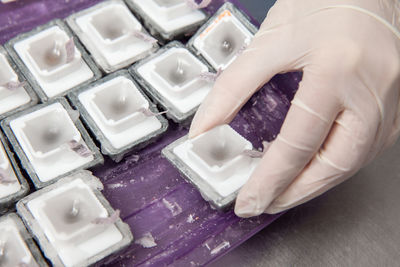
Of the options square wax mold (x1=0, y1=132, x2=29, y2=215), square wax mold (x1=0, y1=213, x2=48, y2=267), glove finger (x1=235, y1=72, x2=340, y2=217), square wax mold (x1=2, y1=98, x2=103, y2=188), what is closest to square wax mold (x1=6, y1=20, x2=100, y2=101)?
square wax mold (x1=2, y1=98, x2=103, y2=188)

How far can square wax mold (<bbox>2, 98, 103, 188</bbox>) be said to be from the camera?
71.9 inches

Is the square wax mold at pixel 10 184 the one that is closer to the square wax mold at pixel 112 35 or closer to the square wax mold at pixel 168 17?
the square wax mold at pixel 112 35

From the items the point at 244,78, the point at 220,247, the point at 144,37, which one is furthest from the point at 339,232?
the point at 144,37

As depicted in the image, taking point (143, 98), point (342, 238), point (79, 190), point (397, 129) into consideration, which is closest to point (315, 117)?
point (397, 129)

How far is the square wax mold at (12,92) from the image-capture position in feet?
6.41

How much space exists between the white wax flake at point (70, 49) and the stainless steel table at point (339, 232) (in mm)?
1044

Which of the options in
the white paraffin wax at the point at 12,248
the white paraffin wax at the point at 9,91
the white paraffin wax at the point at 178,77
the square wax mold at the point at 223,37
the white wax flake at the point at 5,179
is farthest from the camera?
the square wax mold at the point at 223,37

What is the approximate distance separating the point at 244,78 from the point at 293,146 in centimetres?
31

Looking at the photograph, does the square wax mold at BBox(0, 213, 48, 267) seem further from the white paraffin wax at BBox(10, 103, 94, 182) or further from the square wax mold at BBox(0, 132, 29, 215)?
the white paraffin wax at BBox(10, 103, 94, 182)

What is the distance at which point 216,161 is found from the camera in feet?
6.33

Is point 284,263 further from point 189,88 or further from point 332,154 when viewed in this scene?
point 189,88

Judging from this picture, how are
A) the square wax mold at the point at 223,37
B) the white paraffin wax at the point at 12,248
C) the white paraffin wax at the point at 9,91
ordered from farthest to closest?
the square wax mold at the point at 223,37
the white paraffin wax at the point at 9,91
the white paraffin wax at the point at 12,248

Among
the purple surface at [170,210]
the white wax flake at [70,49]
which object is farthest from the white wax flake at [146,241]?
the white wax flake at [70,49]

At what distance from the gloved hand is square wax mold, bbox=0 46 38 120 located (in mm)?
729
